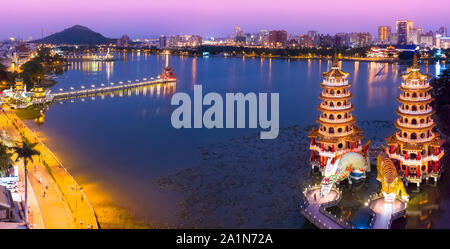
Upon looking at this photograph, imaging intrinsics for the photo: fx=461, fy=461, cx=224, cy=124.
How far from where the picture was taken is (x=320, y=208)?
12531 millimetres

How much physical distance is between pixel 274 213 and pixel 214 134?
10036 mm

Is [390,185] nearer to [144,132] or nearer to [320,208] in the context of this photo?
[320,208]

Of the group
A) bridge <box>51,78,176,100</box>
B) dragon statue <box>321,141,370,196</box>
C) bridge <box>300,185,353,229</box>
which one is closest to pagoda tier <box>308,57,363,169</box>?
dragon statue <box>321,141,370,196</box>

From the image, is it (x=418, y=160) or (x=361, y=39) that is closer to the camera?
(x=418, y=160)

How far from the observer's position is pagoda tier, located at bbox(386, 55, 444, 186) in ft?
48.5

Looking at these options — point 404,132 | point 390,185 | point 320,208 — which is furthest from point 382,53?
point 320,208

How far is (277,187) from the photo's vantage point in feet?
50.2

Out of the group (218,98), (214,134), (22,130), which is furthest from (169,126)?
(218,98)

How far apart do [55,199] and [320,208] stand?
7.38 m

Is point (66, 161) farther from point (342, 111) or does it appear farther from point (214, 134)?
point (342, 111)

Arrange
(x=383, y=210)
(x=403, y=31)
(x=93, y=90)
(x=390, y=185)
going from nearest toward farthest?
(x=383, y=210)
(x=390, y=185)
(x=93, y=90)
(x=403, y=31)

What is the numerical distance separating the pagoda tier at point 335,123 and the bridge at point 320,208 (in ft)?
8.60

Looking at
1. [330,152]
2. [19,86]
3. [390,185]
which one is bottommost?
[390,185]

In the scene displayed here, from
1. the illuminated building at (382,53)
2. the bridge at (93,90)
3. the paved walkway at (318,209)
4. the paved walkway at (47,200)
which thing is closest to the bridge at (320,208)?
the paved walkway at (318,209)
